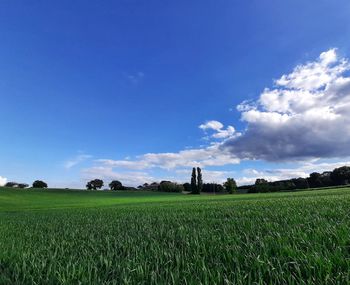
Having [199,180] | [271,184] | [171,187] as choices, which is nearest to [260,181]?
[271,184]

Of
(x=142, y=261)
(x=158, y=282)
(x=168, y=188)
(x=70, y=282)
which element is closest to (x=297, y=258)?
(x=158, y=282)

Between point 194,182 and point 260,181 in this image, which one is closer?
point 194,182

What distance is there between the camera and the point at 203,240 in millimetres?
6375

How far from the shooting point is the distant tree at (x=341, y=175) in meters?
157

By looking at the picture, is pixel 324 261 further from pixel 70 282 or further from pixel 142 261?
pixel 70 282

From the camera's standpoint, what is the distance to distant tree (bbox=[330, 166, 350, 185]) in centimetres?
15662

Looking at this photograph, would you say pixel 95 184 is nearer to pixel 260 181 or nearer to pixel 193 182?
pixel 193 182

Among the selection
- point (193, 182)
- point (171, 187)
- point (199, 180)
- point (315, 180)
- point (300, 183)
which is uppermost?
point (199, 180)

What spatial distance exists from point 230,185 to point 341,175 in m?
53.8

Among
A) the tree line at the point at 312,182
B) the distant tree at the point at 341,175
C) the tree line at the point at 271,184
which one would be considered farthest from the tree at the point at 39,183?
the distant tree at the point at 341,175

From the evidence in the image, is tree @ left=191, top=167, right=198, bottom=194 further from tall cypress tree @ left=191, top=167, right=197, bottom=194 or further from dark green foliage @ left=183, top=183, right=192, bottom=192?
dark green foliage @ left=183, top=183, right=192, bottom=192

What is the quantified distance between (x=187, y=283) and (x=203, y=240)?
2.83 metres

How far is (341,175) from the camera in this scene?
15888cm

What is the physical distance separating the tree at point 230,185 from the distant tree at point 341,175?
1912 inches
